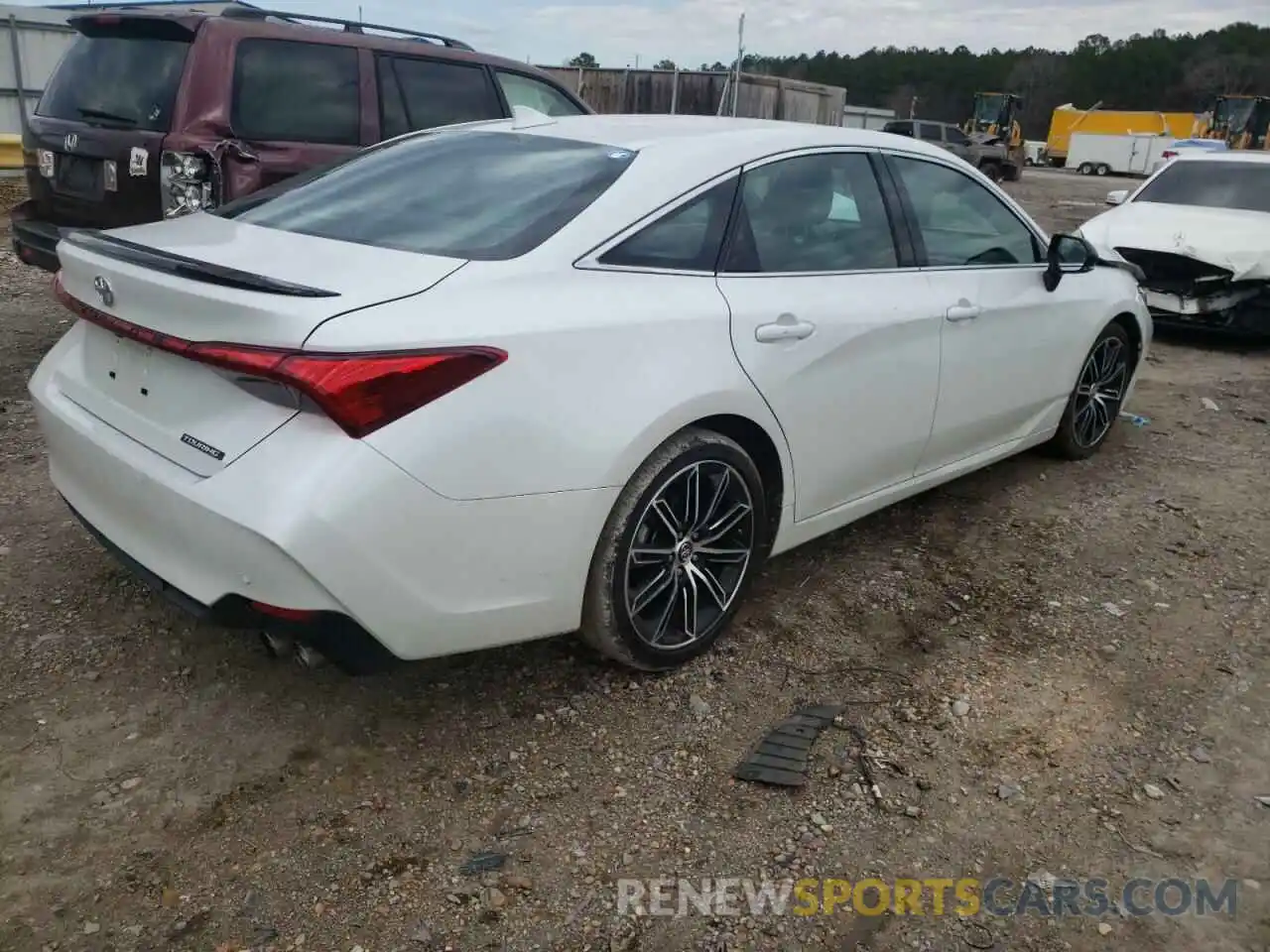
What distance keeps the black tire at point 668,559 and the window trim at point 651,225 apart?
449 millimetres

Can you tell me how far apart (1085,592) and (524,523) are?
2.38m

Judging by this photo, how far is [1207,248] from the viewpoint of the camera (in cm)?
761

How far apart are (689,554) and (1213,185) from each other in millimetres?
7849

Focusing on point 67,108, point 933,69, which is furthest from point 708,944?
point 933,69

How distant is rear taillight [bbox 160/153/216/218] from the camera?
5020 millimetres

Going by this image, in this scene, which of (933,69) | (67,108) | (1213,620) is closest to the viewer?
(1213,620)

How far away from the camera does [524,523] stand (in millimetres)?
2406

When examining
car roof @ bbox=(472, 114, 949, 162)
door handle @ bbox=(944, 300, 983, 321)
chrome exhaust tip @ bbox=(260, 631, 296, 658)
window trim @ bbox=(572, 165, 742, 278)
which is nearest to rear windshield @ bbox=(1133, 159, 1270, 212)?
door handle @ bbox=(944, 300, 983, 321)

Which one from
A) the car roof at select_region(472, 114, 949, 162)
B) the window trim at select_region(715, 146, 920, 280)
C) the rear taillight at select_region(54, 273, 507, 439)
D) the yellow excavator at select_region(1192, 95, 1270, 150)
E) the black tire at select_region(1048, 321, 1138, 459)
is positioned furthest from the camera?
the yellow excavator at select_region(1192, 95, 1270, 150)

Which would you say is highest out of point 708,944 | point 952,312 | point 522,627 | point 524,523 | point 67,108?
point 67,108

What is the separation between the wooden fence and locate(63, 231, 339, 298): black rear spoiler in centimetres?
1320

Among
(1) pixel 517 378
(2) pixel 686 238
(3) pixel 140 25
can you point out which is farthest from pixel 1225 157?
(1) pixel 517 378

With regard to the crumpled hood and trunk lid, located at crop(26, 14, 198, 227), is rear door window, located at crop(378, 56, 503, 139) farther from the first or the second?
the crumpled hood

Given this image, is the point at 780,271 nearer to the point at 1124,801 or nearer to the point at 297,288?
the point at 297,288
